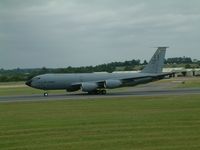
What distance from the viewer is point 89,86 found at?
54.6 metres

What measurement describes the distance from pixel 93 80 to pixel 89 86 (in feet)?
8.62

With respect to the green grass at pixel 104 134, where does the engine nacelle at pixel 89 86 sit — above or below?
above

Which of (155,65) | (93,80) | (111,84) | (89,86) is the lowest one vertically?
(89,86)

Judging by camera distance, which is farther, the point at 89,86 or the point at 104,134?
the point at 89,86

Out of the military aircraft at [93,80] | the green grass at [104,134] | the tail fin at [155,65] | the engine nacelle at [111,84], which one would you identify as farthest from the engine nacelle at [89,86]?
the green grass at [104,134]

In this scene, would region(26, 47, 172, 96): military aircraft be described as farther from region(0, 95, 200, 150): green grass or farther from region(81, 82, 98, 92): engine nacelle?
region(0, 95, 200, 150): green grass

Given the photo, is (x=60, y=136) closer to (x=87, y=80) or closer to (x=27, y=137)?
(x=27, y=137)

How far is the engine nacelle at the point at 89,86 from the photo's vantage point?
54.5 metres

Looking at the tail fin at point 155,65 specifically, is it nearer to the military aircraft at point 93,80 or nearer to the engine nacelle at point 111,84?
the military aircraft at point 93,80

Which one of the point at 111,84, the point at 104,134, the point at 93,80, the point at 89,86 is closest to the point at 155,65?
the point at 111,84

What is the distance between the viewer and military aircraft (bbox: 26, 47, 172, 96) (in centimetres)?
5500

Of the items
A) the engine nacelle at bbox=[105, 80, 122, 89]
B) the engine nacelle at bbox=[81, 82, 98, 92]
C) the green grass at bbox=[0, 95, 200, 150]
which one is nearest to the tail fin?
the engine nacelle at bbox=[105, 80, 122, 89]

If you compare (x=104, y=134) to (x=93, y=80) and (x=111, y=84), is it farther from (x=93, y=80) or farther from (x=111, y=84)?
(x=93, y=80)

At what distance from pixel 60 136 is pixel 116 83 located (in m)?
40.5
